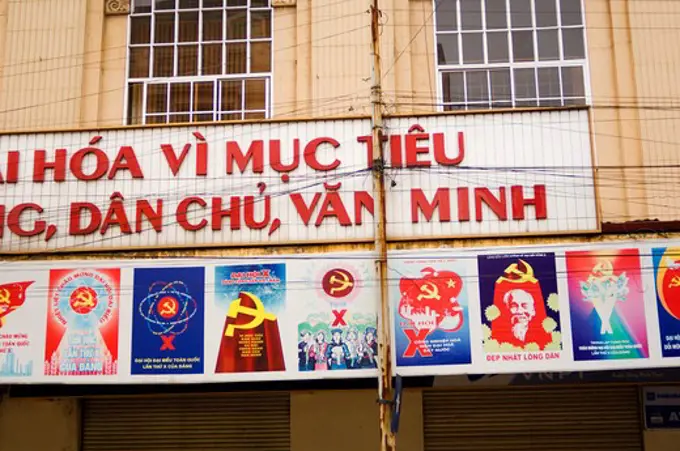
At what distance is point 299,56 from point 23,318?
6523mm

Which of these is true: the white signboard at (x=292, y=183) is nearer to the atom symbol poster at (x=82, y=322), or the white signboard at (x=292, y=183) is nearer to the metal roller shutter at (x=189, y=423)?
the atom symbol poster at (x=82, y=322)

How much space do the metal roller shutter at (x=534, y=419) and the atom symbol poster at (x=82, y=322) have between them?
5.17 metres

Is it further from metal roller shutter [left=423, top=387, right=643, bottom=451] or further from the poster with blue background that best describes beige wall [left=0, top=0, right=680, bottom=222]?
metal roller shutter [left=423, top=387, right=643, bottom=451]

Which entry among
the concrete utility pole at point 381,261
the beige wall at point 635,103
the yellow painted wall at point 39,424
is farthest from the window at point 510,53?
the yellow painted wall at point 39,424

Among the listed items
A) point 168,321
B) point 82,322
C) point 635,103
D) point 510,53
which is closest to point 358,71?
point 510,53

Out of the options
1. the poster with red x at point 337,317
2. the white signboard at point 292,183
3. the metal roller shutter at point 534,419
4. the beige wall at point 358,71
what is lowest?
the metal roller shutter at point 534,419

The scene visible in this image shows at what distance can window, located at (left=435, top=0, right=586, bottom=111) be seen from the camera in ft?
47.2

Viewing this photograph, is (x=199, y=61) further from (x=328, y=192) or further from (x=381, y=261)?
(x=381, y=261)

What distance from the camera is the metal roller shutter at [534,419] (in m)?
12.9

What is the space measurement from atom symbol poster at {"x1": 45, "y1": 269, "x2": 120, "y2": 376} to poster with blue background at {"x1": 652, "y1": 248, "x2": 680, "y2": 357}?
762cm

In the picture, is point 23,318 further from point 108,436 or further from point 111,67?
point 111,67

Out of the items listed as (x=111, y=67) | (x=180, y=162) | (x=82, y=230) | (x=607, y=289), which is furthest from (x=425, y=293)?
(x=111, y=67)

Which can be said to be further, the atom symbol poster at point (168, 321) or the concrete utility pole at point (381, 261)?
the atom symbol poster at point (168, 321)

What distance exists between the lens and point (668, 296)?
36.4 ft
